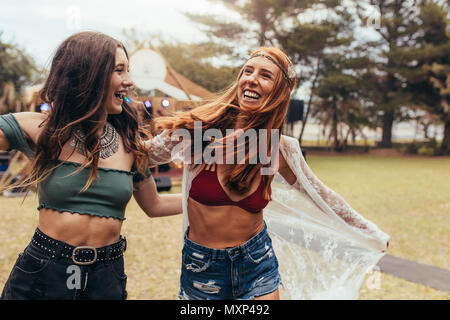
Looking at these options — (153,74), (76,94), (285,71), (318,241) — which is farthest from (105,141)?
(153,74)

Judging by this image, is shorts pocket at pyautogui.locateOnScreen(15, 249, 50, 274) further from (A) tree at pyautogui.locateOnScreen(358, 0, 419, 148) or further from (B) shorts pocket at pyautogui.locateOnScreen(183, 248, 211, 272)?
(A) tree at pyautogui.locateOnScreen(358, 0, 419, 148)

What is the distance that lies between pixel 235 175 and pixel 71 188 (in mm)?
820

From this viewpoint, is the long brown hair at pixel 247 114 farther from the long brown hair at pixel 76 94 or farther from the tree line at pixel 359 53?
the tree line at pixel 359 53

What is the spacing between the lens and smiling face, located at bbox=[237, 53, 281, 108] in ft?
7.41

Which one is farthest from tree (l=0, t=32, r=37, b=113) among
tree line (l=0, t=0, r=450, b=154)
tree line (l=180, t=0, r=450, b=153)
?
tree line (l=180, t=0, r=450, b=153)

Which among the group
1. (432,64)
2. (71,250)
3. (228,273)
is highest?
(432,64)

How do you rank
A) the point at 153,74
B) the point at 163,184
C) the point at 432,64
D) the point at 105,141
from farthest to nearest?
the point at 432,64 → the point at 153,74 → the point at 163,184 → the point at 105,141

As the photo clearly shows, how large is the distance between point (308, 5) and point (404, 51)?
7838mm

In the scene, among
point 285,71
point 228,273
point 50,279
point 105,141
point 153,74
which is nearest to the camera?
point 50,279

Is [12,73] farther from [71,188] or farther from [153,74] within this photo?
[71,188]

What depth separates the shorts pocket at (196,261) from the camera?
6.97 ft

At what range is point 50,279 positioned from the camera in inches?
65.0

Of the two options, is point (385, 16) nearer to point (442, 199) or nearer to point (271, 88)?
point (442, 199)

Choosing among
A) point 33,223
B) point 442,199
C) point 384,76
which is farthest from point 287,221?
point 384,76
